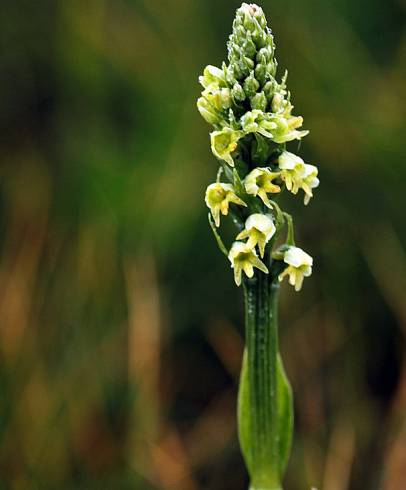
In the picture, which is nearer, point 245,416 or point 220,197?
point 220,197

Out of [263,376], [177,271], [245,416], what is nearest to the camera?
[263,376]

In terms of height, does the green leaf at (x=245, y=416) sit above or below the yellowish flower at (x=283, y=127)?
below

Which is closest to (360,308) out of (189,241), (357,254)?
(357,254)

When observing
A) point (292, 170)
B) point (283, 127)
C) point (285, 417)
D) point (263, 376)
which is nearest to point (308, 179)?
point (292, 170)

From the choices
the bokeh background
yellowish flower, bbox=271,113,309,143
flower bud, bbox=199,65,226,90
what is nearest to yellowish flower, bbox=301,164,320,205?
yellowish flower, bbox=271,113,309,143

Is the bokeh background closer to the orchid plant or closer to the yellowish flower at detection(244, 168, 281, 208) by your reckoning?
the orchid plant

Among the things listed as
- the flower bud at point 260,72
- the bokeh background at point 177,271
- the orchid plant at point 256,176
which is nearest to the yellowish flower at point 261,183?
the orchid plant at point 256,176

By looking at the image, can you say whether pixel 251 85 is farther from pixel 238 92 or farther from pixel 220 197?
pixel 220 197

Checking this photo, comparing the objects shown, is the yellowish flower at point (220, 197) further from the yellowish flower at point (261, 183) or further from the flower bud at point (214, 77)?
the flower bud at point (214, 77)
